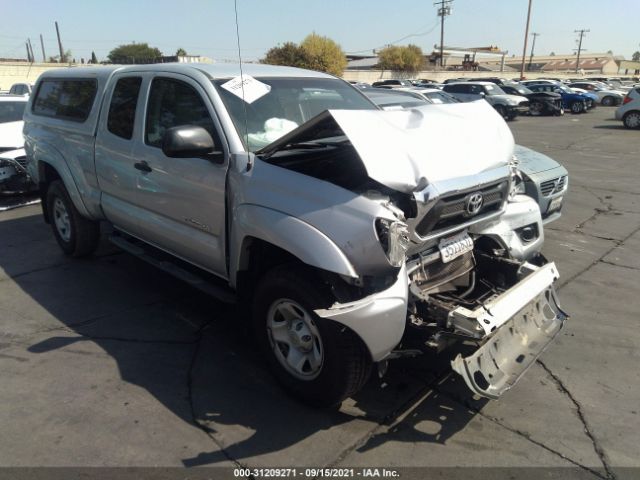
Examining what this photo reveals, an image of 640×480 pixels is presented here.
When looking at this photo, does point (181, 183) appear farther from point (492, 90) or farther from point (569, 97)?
point (569, 97)

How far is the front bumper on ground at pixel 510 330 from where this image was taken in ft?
9.05

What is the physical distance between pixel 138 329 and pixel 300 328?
68.2 inches

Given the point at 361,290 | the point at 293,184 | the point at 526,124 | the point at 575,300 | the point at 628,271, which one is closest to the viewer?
the point at 361,290

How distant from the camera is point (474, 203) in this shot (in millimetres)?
3115

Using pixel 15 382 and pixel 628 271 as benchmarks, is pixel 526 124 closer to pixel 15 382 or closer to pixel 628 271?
pixel 628 271

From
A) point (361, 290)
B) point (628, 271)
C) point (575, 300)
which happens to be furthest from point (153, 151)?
point (628, 271)

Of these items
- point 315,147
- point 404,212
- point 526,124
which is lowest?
point 526,124

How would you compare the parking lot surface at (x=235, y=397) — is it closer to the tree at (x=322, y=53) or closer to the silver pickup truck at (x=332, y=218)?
the silver pickup truck at (x=332, y=218)

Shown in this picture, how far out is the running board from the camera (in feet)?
12.0

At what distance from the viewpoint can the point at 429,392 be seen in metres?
3.26

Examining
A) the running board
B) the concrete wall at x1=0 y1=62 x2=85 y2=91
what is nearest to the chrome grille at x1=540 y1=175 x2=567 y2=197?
the running board

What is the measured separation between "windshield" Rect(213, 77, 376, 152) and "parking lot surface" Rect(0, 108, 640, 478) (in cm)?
161

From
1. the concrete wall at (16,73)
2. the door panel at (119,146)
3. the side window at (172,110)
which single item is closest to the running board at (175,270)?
the door panel at (119,146)

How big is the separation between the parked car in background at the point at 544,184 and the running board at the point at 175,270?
369 centimetres
